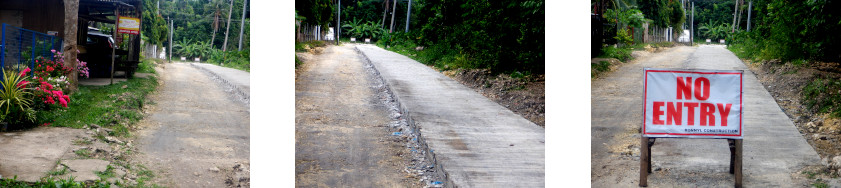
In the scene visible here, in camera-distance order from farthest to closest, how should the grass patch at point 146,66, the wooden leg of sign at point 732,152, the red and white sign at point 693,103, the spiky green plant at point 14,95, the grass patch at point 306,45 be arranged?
the grass patch at point 306,45, the grass patch at point 146,66, the spiky green plant at point 14,95, the wooden leg of sign at point 732,152, the red and white sign at point 693,103

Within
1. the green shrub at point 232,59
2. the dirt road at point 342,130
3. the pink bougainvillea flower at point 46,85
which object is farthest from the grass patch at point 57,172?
the dirt road at point 342,130

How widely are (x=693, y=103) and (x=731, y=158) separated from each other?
1.92ft

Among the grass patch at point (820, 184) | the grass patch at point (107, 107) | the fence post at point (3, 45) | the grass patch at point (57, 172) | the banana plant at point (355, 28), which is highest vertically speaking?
the banana plant at point (355, 28)

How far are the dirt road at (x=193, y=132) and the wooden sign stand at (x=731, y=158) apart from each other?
270 centimetres

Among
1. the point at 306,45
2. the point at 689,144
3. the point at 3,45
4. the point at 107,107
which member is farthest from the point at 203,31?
the point at 689,144

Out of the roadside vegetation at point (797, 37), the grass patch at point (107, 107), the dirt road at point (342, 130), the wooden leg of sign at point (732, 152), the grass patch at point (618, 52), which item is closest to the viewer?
the wooden leg of sign at point (732, 152)

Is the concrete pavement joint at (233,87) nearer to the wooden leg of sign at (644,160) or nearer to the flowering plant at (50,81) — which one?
the flowering plant at (50,81)

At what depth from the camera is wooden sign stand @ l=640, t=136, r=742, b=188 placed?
392cm

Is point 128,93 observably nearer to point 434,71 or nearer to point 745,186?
point 745,186

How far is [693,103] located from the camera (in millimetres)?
3928

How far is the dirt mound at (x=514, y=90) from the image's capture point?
23.4 ft

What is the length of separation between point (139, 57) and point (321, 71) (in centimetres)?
306

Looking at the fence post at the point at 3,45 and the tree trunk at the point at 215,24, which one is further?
the tree trunk at the point at 215,24

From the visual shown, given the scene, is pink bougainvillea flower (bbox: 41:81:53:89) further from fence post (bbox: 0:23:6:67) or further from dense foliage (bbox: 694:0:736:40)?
dense foliage (bbox: 694:0:736:40)
